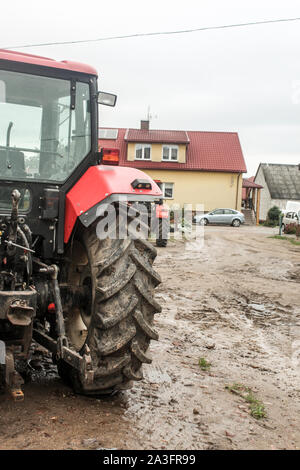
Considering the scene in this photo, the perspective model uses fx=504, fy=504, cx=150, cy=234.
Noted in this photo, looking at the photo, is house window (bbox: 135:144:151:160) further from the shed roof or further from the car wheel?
the shed roof

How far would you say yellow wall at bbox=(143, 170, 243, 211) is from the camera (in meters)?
38.8

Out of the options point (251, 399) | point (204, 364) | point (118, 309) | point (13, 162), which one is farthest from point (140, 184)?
point (204, 364)

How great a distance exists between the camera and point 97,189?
3.74m

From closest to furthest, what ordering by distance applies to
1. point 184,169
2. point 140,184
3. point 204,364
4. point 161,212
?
point 140,184
point 204,364
point 161,212
point 184,169

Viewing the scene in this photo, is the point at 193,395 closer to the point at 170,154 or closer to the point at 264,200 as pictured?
the point at 170,154

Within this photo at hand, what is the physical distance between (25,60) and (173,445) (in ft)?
9.93

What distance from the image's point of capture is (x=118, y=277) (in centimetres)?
355

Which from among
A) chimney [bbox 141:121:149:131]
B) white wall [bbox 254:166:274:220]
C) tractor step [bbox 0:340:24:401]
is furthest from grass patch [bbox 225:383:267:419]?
white wall [bbox 254:166:274:220]

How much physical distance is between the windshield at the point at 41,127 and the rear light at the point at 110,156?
0.31m

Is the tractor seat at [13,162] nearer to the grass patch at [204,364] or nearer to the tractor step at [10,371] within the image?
the tractor step at [10,371]

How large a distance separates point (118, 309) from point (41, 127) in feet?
5.40

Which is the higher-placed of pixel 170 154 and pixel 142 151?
pixel 142 151
